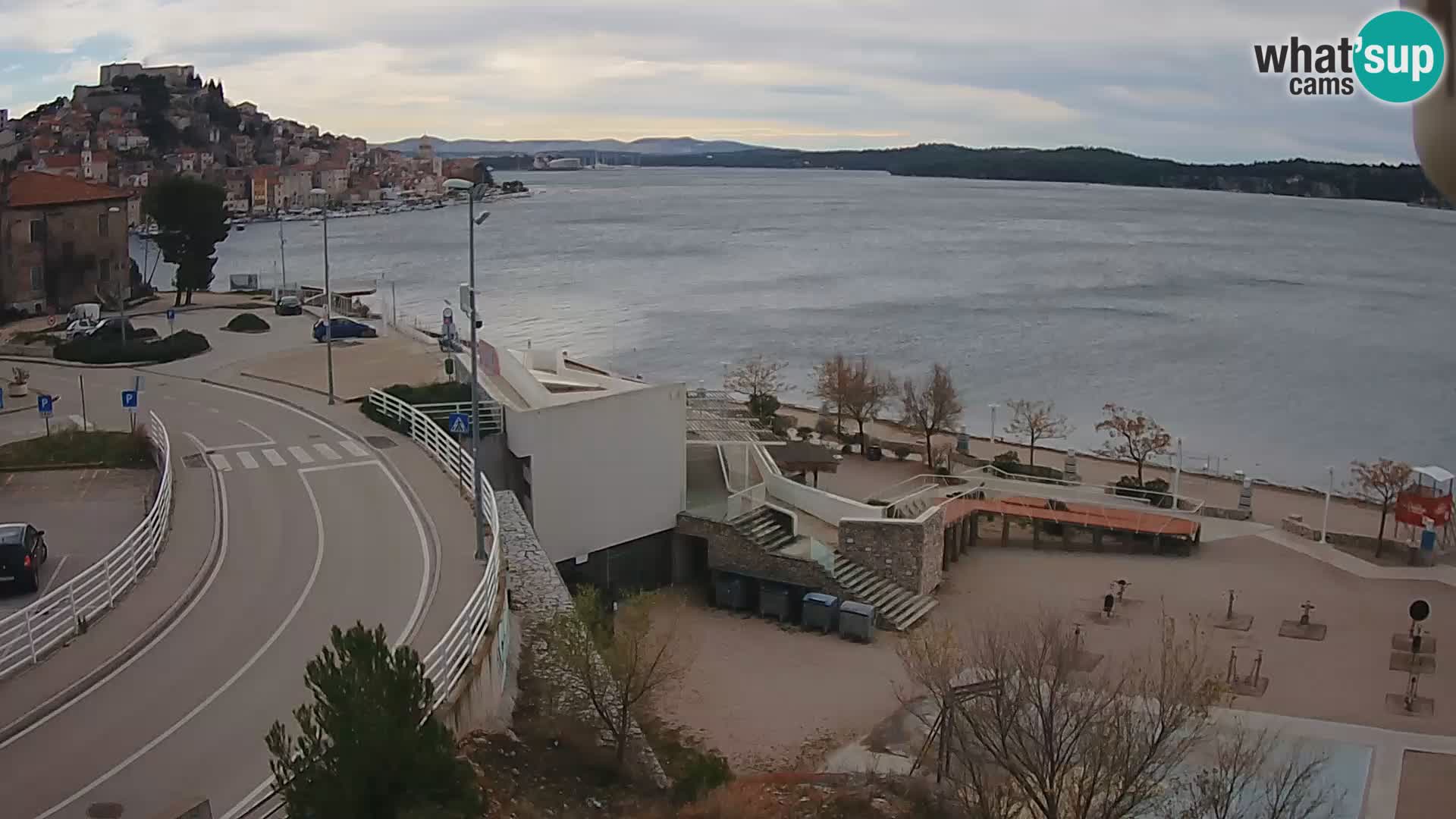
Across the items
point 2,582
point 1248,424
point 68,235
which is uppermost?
point 68,235

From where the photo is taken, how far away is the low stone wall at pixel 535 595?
14.6 meters

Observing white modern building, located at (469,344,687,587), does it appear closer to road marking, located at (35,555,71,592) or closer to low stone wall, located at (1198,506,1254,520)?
road marking, located at (35,555,71,592)

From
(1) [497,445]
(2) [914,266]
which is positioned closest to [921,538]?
(1) [497,445]

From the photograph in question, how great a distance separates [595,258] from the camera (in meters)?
129

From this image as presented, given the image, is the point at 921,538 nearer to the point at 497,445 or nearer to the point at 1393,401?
the point at 497,445

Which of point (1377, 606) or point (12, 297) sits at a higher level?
point (12, 297)

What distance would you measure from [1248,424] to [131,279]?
4977 cm

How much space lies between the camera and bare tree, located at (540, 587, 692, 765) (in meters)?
14.5

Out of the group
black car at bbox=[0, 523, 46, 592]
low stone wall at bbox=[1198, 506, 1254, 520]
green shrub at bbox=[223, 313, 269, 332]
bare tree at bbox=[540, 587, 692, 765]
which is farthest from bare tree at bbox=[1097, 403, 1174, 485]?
green shrub at bbox=[223, 313, 269, 332]

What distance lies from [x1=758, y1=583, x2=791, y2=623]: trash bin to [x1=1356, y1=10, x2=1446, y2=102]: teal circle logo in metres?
19.6

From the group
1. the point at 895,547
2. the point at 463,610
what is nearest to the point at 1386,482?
the point at 895,547

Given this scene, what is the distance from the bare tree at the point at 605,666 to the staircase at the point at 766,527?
9.21m

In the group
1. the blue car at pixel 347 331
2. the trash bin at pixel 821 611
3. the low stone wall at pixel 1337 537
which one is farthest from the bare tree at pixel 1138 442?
the blue car at pixel 347 331

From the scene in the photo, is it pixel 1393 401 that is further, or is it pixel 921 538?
pixel 1393 401
